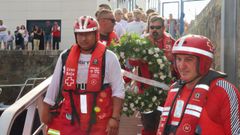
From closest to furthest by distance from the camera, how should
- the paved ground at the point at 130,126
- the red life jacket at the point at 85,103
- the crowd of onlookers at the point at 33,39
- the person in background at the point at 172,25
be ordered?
the red life jacket at the point at 85,103 < the paved ground at the point at 130,126 < the person in background at the point at 172,25 < the crowd of onlookers at the point at 33,39

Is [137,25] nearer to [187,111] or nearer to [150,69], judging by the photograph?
[150,69]

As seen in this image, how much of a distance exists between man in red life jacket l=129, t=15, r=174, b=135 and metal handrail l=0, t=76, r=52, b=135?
1535mm

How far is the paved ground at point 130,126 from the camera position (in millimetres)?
6779

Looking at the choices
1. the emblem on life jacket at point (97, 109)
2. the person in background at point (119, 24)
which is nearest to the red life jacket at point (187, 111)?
the emblem on life jacket at point (97, 109)

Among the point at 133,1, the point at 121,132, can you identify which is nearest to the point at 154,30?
the point at 121,132

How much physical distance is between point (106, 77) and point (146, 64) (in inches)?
68.0

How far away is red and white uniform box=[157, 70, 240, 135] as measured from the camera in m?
3.02

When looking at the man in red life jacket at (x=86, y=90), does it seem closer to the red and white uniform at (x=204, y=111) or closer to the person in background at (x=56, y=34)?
the red and white uniform at (x=204, y=111)

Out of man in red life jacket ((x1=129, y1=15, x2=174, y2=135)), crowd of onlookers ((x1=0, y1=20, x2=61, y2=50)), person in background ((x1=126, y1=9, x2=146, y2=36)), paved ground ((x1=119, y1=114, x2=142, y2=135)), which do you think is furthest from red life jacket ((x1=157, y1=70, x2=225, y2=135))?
crowd of onlookers ((x1=0, y1=20, x2=61, y2=50))

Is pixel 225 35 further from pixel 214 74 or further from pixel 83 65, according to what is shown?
pixel 214 74

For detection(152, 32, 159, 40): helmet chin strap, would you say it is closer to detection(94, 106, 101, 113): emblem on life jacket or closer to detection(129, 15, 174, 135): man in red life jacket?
detection(129, 15, 174, 135): man in red life jacket

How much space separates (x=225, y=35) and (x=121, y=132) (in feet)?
7.38

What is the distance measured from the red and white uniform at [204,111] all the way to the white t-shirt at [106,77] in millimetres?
933

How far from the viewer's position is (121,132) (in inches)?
266
